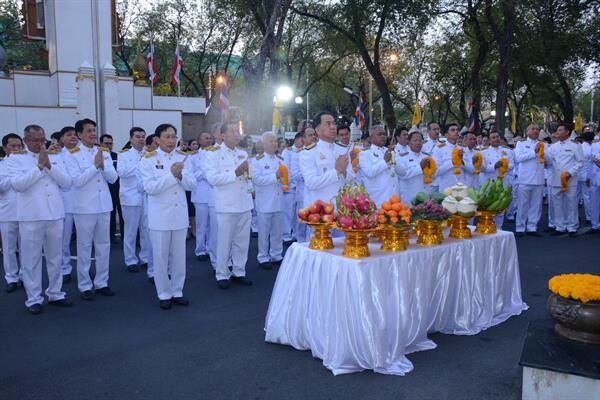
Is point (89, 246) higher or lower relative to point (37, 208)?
lower

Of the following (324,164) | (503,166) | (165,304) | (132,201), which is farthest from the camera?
(503,166)

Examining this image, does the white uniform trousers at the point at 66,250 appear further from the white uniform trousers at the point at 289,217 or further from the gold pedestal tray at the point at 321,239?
the gold pedestal tray at the point at 321,239

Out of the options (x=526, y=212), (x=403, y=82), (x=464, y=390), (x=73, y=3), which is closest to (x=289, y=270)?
(x=464, y=390)

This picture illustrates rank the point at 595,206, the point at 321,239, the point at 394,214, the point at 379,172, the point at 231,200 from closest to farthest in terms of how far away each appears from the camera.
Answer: the point at 394,214
the point at 321,239
the point at 231,200
the point at 379,172
the point at 595,206

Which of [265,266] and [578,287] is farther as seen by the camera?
[265,266]

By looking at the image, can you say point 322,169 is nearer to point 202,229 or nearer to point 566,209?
point 202,229

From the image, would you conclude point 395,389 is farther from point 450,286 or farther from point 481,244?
point 481,244

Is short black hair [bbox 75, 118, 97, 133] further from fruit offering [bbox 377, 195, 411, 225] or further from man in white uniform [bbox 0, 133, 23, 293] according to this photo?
fruit offering [bbox 377, 195, 411, 225]

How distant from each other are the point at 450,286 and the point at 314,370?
1574 millimetres

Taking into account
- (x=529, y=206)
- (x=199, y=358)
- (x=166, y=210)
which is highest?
(x=166, y=210)

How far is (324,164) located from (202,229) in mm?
3278

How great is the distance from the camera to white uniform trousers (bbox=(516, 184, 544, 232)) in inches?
400

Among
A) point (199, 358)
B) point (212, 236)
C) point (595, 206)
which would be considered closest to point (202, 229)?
point (212, 236)

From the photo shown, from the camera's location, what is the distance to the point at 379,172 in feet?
24.2
